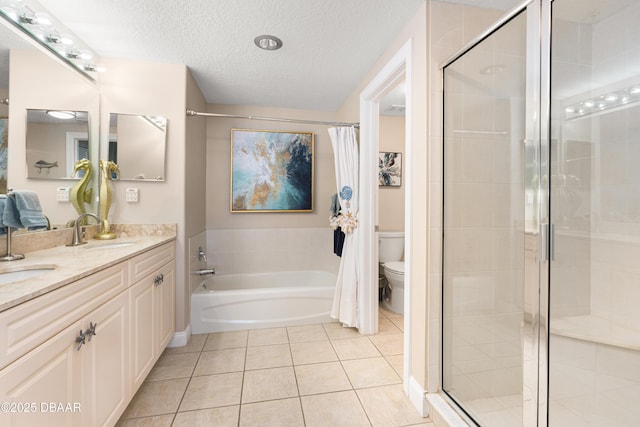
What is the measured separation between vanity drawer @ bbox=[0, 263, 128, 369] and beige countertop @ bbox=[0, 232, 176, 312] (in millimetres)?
26

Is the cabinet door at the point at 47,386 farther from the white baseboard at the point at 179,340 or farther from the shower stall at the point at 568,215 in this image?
the shower stall at the point at 568,215

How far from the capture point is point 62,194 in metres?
1.74

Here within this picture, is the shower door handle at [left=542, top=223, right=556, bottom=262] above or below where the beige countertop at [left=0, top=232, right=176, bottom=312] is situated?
above

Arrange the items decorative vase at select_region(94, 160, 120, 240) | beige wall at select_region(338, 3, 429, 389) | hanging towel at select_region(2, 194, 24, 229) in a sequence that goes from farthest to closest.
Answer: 1. decorative vase at select_region(94, 160, 120, 240)
2. beige wall at select_region(338, 3, 429, 389)
3. hanging towel at select_region(2, 194, 24, 229)

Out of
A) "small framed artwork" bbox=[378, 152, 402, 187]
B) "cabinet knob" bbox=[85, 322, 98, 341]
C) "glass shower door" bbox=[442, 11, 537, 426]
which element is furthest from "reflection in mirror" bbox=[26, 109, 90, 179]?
"small framed artwork" bbox=[378, 152, 402, 187]

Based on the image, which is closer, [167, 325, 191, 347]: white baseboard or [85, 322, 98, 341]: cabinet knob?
[85, 322, 98, 341]: cabinet knob

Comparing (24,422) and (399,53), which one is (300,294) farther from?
(399,53)

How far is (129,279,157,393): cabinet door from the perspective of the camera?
1438mm

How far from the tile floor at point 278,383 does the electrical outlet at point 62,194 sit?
129 cm

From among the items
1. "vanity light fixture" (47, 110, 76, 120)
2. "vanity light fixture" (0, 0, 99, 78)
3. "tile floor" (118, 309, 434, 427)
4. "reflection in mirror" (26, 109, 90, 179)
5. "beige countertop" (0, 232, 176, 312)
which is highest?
"vanity light fixture" (0, 0, 99, 78)

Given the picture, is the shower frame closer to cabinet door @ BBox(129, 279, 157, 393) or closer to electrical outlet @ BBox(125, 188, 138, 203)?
cabinet door @ BBox(129, 279, 157, 393)

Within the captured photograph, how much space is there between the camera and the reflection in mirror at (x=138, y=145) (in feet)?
6.85

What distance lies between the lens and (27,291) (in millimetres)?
783

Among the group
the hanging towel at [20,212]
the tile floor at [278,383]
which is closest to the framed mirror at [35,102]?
the hanging towel at [20,212]
